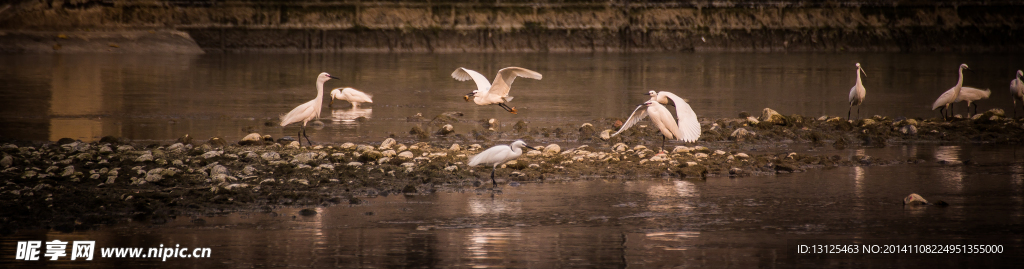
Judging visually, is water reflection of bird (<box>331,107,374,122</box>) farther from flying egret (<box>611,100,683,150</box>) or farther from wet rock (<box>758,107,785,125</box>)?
wet rock (<box>758,107,785,125</box>)

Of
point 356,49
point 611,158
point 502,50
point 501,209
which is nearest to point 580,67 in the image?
point 502,50

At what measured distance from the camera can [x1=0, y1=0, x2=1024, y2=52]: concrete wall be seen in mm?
37531

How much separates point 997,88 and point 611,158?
14595mm

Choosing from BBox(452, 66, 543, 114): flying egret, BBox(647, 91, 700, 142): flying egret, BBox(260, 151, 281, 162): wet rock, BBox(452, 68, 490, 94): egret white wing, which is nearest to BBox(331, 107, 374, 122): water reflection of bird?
BBox(452, 68, 490, 94): egret white wing

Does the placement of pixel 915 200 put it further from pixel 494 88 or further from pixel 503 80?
pixel 494 88

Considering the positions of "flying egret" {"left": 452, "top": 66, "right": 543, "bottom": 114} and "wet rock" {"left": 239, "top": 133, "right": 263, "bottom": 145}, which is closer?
"wet rock" {"left": 239, "top": 133, "right": 263, "bottom": 145}

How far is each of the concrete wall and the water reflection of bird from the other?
21304mm

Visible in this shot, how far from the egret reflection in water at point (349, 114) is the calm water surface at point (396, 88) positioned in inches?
2.6

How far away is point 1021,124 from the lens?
13.3 metres

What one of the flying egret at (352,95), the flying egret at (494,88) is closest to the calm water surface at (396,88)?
the flying egret at (352,95)

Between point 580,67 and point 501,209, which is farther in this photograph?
point 580,67

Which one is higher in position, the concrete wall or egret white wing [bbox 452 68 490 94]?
the concrete wall

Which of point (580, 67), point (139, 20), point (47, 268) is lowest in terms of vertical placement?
point (47, 268)

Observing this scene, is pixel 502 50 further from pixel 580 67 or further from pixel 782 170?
pixel 782 170
